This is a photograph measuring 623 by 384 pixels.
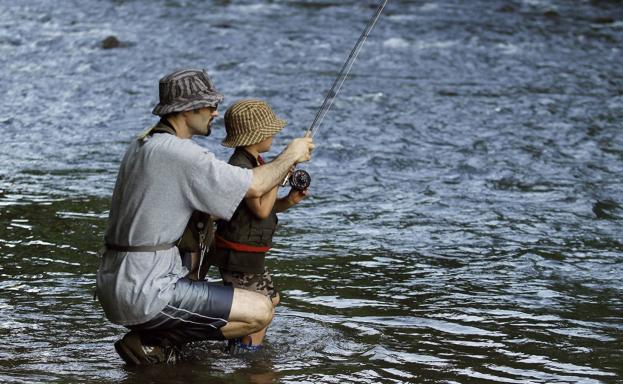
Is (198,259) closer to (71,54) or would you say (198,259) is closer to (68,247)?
(68,247)

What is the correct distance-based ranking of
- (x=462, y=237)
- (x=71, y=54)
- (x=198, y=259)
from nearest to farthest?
(x=198, y=259)
(x=462, y=237)
(x=71, y=54)

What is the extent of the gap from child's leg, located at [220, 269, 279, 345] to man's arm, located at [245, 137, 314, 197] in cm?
57

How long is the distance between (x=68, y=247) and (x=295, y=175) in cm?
259

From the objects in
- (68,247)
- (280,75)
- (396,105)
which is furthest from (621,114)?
(68,247)

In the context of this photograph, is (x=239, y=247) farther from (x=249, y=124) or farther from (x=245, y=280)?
(x=249, y=124)

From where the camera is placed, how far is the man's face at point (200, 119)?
5.11m

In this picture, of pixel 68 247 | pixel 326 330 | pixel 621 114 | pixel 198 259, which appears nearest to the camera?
pixel 198 259

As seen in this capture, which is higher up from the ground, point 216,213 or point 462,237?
point 216,213

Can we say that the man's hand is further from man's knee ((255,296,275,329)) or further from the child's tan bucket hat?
man's knee ((255,296,275,329))

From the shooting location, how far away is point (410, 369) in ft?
17.9

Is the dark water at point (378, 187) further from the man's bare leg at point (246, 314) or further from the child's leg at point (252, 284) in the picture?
the man's bare leg at point (246, 314)

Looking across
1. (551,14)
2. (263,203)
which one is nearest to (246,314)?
(263,203)

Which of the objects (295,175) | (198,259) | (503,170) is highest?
(295,175)

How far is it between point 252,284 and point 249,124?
73cm
